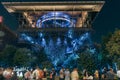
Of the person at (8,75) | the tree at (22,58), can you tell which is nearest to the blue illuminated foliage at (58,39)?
the tree at (22,58)

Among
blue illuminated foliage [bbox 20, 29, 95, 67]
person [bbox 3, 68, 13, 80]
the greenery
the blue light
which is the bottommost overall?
person [bbox 3, 68, 13, 80]

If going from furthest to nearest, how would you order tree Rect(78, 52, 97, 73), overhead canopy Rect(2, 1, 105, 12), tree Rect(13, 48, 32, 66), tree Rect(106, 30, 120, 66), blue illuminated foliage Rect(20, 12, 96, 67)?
blue illuminated foliage Rect(20, 12, 96, 67), overhead canopy Rect(2, 1, 105, 12), tree Rect(13, 48, 32, 66), tree Rect(106, 30, 120, 66), tree Rect(78, 52, 97, 73)

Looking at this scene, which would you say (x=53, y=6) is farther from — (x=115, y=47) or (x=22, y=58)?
(x=115, y=47)

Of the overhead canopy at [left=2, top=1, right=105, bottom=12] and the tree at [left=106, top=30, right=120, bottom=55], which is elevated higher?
the overhead canopy at [left=2, top=1, right=105, bottom=12]

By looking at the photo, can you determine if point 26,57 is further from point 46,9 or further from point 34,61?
point 46,9

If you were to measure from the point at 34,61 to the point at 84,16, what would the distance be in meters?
26.1

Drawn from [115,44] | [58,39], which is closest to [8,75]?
[115,44]

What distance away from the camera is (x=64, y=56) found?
91.8m

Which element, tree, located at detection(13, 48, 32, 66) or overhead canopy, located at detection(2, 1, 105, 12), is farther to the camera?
overhead canopy, located at detection(2, 1, 105, 12)

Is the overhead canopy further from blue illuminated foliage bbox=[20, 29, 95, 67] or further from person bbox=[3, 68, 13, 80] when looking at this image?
person bbox=[3, 68, 13, 80]

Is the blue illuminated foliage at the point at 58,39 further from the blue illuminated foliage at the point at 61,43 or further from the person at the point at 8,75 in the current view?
the person at the point at 8,75

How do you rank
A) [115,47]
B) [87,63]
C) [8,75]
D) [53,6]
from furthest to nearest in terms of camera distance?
[53,6], [115,47], [87,63], [8,75]

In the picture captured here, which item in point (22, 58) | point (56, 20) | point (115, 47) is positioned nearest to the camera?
point (115, 47)

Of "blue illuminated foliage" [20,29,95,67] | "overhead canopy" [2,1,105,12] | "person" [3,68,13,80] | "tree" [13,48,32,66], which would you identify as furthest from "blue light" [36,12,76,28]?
"person" [3,68,13,80]
